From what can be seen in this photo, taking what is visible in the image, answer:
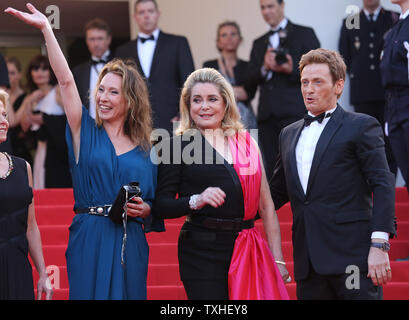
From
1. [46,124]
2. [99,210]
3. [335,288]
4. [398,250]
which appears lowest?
[398,250]

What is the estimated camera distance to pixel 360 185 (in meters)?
4.11

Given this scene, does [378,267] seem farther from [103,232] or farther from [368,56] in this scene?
[368,56]

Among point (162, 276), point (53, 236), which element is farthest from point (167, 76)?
point (162, 276)

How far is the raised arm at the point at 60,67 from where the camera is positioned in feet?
13.4

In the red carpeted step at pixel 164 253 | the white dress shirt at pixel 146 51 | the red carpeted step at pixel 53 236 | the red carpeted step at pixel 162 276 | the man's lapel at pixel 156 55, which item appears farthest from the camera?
the white dress shirt at pixel 146 51

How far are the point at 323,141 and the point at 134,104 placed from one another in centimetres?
108

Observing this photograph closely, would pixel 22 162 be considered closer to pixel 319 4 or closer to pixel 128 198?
pixel 128 198

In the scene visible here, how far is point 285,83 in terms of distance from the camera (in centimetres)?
729

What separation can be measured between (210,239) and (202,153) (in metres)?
0.48

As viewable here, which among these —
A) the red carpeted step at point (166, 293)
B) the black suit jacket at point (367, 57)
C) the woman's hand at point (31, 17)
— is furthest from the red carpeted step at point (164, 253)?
the black suit jacket at point (367, 57)

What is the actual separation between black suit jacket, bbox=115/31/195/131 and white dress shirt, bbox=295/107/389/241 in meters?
3.27

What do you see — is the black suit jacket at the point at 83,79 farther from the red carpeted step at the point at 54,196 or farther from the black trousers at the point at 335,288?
the black trousers at the point at 335,288

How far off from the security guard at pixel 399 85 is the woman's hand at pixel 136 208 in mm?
2427
